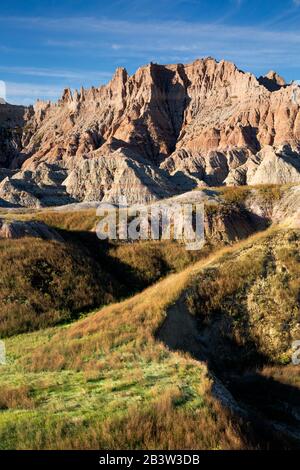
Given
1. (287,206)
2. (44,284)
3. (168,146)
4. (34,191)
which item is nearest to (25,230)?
(44,284)

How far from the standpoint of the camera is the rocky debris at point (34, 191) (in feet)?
331

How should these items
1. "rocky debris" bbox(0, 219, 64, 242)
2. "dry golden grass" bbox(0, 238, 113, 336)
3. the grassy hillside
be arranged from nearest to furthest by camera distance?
the grassy hillside < "dry golden grass" bbox(0, 238, 113, 336) < "rocky debris" bbox(0, 219, 64, 242)

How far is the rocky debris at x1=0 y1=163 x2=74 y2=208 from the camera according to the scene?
100875mm

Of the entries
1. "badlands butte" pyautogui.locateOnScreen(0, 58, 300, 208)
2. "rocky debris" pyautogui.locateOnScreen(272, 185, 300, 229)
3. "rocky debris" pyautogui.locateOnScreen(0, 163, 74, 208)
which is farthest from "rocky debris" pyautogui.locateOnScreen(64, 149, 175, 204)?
"rocky debris" pyautogui.locateOnScreen(272, 185, 300, 229)

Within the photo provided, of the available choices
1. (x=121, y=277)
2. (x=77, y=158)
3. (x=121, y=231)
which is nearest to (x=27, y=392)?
(x=121, y=277)

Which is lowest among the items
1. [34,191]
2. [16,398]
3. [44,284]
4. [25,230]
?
[16,398]

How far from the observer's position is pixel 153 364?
12.6 metres

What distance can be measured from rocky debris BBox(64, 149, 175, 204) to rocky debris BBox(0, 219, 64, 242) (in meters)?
75.6

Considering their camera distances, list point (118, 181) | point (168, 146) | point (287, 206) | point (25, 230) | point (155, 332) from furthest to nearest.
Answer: point (168, 146), point (118, 181), point (287, 206), point (25, 230), point (155, 332)

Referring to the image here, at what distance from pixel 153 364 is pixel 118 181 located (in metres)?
102

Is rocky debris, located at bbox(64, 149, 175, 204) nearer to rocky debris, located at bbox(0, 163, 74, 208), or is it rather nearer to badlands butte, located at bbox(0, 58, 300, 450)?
rocky debris, located at bbox(0, 163, 74, 208)

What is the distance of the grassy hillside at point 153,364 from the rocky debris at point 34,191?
72.9 metres

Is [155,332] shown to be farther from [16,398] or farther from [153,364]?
[16,398]
